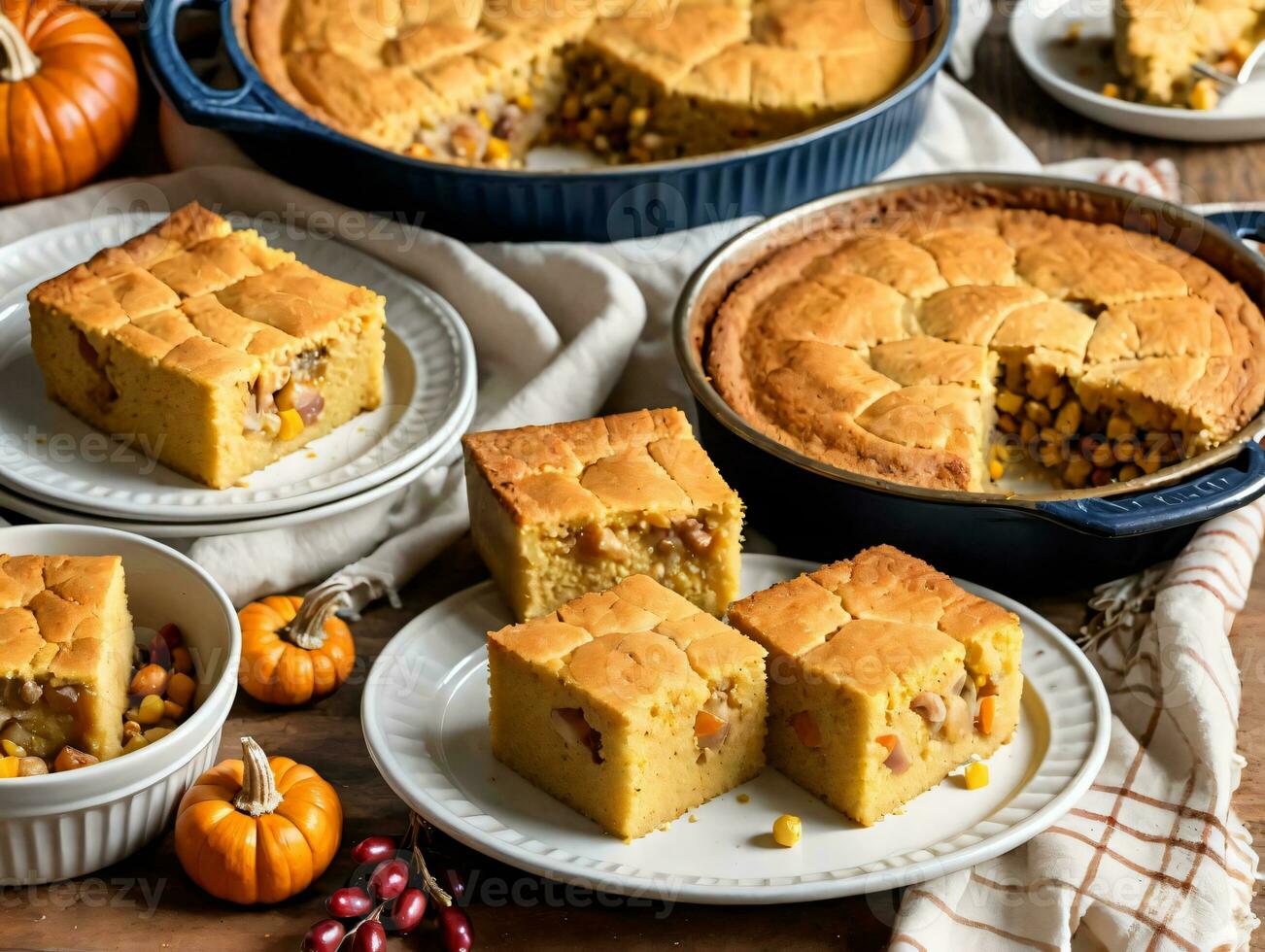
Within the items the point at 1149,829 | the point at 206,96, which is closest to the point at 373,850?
the point at 1149,829

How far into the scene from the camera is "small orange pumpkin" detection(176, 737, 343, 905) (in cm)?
277

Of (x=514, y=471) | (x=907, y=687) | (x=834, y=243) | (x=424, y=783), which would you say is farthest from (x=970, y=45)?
(x=424, y=783)

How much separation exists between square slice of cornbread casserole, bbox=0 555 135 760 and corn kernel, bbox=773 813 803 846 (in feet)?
4.08

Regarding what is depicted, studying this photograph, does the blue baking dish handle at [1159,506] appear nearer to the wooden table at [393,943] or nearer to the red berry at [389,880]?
the wooden table at [393,943]

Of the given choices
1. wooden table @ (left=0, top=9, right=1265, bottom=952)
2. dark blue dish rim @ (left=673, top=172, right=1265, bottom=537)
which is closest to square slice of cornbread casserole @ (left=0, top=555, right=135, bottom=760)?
wooden table @ (left=0, top=9, right=1265, bottom=952)

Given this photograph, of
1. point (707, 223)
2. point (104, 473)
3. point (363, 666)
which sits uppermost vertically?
point (707, 223)

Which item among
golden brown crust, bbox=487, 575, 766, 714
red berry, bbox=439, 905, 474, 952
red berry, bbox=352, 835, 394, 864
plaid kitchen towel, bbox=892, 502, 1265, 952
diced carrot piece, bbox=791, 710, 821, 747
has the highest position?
golden brown crust, bbox=487, 575, 766, 714

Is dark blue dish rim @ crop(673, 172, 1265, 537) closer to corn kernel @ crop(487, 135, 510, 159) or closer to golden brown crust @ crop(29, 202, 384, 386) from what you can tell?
golden brown crust @ crop(29, 202, 384, 386)

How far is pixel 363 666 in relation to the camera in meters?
3.46

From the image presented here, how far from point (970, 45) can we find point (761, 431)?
250 cm

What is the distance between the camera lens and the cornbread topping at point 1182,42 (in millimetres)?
5023

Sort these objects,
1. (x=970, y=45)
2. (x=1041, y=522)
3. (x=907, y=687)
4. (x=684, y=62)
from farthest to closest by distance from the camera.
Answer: (x=970, y=45) < (x=684, y=62) < (x=1041, y=522) < (x=907, y=687)

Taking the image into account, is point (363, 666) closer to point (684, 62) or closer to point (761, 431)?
point (761, 431)

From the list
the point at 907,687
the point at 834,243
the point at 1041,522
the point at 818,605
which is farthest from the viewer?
the point at 834,243
